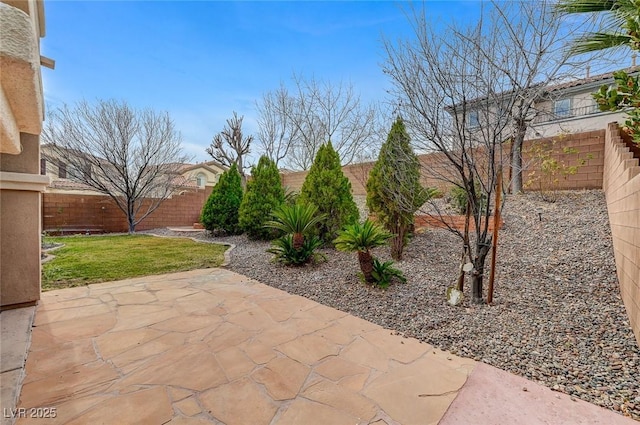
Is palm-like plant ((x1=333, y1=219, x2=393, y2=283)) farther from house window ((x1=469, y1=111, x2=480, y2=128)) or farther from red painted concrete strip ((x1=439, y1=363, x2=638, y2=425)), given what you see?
red painted concrete strip ((x1=439, y1=363, x2=638, y2=425))

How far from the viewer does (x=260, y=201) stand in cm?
887

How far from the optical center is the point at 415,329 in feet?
10.3

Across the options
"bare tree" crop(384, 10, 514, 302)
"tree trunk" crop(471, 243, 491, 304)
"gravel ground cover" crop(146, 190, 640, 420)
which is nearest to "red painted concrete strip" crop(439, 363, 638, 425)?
"gravel ground cover" crop(146, 190, 640, 420)

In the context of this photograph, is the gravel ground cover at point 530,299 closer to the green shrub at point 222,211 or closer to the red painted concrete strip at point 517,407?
the red painted concrete strip at point 517,407

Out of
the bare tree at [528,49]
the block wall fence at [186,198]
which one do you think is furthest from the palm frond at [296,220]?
the bare tree at [528,49]

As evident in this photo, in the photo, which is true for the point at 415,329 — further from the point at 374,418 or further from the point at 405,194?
the point at 405,194

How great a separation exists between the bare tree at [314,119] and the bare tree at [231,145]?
4.03ft

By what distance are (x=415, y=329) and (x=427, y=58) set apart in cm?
314

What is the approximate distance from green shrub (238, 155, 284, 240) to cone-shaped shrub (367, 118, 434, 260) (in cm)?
371

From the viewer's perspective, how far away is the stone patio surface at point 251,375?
1.86 meters

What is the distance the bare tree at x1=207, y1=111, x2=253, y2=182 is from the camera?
558 inches

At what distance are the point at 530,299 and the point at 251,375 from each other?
3371 mm

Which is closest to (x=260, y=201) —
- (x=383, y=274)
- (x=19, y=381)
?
(x=383, y=274)

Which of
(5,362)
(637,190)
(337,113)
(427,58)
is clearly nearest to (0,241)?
(5,362)
